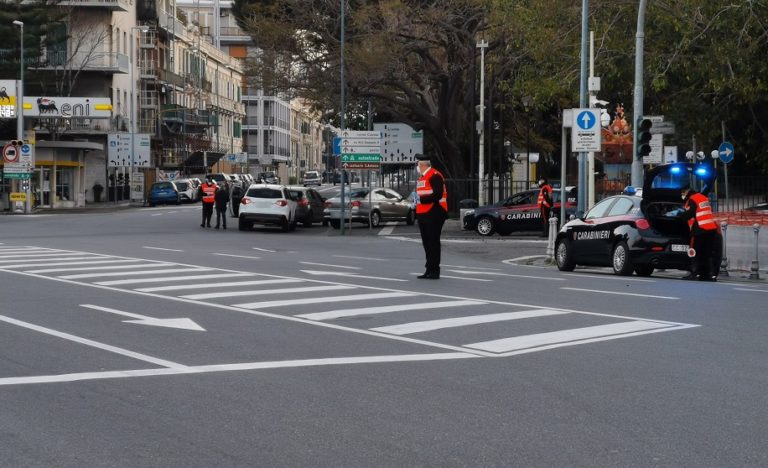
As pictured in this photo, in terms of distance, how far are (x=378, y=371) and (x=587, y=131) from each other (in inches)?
720

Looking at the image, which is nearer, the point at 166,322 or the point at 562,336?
the point at 562,336

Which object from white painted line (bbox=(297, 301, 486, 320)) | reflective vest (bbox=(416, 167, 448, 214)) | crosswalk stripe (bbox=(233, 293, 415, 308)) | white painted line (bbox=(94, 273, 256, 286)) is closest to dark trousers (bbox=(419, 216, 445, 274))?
reflective vest (bbox=(416, 167, 448, 214))

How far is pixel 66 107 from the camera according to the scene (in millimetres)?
67250

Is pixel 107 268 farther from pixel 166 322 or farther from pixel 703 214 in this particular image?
pixel 703 214

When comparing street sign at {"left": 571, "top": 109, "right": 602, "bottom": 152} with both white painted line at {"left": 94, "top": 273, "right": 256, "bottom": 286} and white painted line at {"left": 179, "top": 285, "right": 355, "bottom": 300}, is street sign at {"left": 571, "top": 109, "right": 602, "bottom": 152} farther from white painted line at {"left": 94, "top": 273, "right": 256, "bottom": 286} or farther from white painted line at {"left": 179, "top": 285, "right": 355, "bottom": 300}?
→ white painted line at {"left": 179, "top": 285, "right": 355, "bottom": 300}

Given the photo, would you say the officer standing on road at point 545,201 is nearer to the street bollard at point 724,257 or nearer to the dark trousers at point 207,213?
the dark trousers at point 207,213

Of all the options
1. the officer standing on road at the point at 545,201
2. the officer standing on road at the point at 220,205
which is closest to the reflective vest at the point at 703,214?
the officer standing on road at the point at 545,201

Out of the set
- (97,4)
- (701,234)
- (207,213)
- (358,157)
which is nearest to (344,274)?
(701,234)

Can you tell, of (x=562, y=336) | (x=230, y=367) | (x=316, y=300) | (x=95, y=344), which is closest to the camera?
(x=230, y=367)

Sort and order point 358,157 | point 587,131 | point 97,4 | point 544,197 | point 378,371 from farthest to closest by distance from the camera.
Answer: point 97,4, point 358,157, point 544,197, point 587,131, point 378,371

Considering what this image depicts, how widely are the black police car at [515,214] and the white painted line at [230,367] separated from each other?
2909 centimetres

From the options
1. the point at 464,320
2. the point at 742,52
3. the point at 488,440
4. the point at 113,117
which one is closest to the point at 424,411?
the point at 488,440

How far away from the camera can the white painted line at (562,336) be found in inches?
444

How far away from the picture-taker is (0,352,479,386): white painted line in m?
9.33
